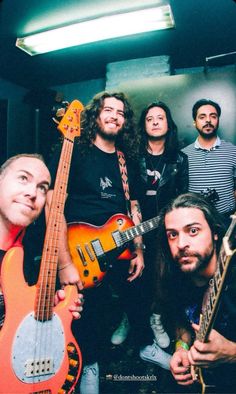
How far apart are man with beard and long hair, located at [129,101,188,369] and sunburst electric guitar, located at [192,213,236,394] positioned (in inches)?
19.1

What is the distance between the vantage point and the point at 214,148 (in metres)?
1.73

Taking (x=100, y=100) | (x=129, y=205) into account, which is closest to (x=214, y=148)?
(x=129, y=205)

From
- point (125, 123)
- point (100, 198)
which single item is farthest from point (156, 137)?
point (100, 198)

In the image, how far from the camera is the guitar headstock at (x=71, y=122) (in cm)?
154

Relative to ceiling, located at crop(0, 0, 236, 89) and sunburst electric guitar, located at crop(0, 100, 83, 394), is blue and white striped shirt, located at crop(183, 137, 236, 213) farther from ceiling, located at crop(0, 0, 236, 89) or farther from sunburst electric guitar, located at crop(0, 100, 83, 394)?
sunburst electric guitar, located at crop(0, 100, 83, 394)

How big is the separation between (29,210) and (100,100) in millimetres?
819

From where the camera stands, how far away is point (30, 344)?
1167mm

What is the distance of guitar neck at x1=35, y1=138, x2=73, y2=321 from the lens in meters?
1.22

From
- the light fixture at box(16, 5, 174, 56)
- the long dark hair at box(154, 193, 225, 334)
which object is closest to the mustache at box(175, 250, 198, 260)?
the long dark hair at box(154, 193, 225, 334)

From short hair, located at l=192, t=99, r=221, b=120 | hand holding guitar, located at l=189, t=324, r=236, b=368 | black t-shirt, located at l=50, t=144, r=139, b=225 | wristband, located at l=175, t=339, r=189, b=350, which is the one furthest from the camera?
short hair, located at l=192, t=99, r=221, b=120

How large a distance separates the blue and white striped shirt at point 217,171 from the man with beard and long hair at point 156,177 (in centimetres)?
5

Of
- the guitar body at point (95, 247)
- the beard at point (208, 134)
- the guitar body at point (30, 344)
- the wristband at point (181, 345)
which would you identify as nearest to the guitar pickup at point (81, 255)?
the guitar body at point (95, 247)

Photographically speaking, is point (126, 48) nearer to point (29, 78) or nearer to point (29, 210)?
point (29, 78)

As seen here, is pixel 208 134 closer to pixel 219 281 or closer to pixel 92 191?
pixel 92 191
